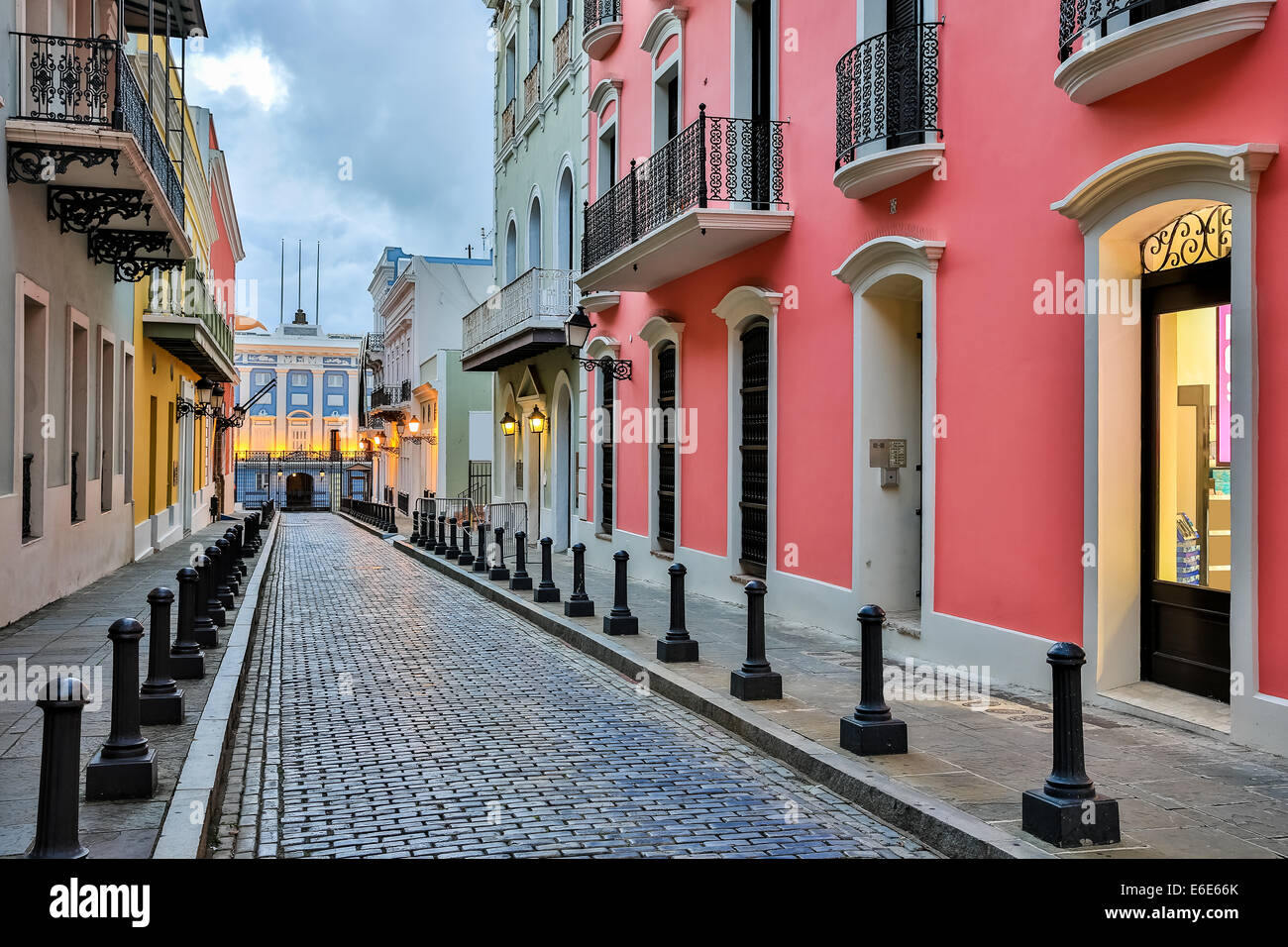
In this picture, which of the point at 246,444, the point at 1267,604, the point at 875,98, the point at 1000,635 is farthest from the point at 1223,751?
the point at 246,444

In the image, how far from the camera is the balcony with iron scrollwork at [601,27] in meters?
17.0

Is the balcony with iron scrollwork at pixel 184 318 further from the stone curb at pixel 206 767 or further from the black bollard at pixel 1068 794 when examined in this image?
the black bollard at pixel 1068 794

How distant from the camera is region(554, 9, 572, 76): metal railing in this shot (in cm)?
2023

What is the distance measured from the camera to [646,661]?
30.5 ft

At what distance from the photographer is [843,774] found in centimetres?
587

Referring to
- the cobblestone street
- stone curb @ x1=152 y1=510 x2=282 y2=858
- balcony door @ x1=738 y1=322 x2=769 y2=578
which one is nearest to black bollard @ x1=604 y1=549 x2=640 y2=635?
the cobblestone street

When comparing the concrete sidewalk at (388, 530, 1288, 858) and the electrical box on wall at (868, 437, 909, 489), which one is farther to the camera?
the electrical box on wall at (868, 437, 909, 489)

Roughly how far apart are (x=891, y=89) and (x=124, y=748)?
7699mm

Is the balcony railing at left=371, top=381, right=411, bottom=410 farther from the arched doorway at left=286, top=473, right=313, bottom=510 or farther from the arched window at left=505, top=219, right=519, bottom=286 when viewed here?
the arched window at left=505, top=219, right=519, bottom=286

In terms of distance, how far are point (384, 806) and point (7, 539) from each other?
273 inches

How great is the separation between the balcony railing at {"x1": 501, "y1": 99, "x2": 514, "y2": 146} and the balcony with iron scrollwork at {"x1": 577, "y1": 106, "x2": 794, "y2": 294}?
1152 cm

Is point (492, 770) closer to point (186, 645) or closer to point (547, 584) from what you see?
point (186, 645)

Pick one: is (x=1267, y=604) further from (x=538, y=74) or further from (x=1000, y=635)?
(x=538, y=74)

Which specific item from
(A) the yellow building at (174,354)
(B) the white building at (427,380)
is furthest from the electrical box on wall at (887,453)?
(B) the white building at (427,380)
